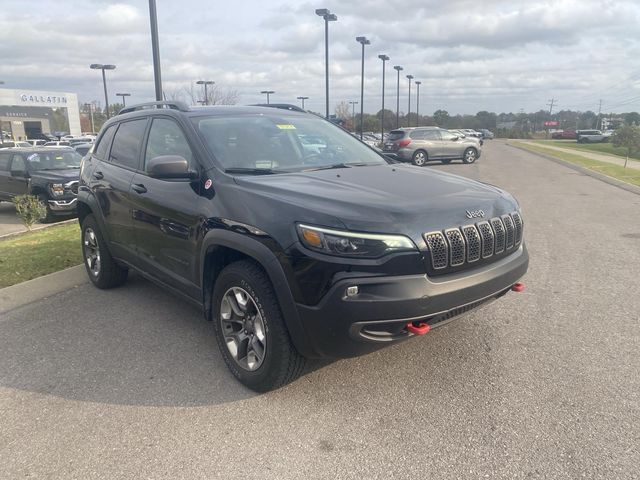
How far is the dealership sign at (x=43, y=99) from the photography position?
66438mm

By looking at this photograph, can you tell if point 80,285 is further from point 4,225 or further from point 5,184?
point 5,184

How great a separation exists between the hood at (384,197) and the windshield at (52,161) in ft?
38.4

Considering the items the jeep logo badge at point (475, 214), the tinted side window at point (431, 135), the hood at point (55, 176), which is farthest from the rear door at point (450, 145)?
the jeep logo badge at point (475, 214)

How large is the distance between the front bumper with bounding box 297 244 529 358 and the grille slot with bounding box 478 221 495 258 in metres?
0.27

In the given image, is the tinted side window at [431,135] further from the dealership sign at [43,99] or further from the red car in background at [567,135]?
the red car in background at [567,135]

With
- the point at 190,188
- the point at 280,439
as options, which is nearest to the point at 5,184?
the point at 190,188

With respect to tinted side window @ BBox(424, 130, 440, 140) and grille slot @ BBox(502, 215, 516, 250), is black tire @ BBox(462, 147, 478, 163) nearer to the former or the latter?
→ tinted side window @ BBox(424, 130, 440, 140)

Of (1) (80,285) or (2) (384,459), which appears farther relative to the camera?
(1) (80,285)

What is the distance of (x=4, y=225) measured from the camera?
1155 centimetres

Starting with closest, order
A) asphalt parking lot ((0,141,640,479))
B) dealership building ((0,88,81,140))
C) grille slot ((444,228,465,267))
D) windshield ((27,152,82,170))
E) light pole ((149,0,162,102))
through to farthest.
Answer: asphalt parking lot ((0,141,640,479))
grille slot ((444,228,465,267))
light pole ((149,0,162,102))
windshield ((27,152,82,170))
dealership building ((0,88,81,140))

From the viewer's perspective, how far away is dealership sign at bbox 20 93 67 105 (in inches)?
2616

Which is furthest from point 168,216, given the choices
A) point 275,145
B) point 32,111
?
point 32,111

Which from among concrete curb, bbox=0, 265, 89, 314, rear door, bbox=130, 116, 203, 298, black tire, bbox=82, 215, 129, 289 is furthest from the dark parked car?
rear door, bbox=130, 116, 203, 298

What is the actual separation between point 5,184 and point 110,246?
413 inches
